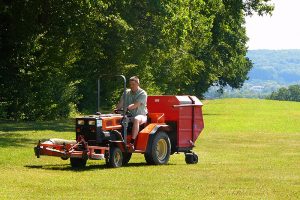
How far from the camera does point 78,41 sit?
3881 centimetres

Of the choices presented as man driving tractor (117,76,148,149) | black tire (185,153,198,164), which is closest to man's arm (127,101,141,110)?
man driving tractor (117,76,148,149)

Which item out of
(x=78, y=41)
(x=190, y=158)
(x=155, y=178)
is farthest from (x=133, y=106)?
(x=78, y=41)

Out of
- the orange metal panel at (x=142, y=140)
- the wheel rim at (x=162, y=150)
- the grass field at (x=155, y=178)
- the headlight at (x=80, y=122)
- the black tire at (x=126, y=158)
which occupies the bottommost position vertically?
the grass field at (x=155, y=178)

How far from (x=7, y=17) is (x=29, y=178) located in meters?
22.7

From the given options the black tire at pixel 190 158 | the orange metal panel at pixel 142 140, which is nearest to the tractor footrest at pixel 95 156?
the orange metal panel at pixel 142 140

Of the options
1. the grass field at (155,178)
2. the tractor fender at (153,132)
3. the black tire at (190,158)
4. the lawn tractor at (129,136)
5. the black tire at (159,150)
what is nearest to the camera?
the grass field at (155,178)

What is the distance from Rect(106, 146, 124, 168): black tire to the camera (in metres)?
16.6

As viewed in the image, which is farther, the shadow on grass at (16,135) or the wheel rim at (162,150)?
the shadow on grass at (16,135)

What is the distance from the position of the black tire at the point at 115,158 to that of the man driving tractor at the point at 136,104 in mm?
414

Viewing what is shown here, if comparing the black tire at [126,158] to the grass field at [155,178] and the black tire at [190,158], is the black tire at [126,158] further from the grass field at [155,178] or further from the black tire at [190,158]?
the black tire at [190,158]

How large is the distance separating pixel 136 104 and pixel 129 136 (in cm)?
84

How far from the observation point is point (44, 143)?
1645 centimetres

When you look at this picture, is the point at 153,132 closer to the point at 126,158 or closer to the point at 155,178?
the point at 126,158

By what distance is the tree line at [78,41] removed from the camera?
111 ft
